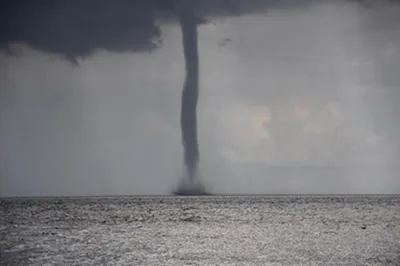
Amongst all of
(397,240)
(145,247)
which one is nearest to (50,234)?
(145,247)

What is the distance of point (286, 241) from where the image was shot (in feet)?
206

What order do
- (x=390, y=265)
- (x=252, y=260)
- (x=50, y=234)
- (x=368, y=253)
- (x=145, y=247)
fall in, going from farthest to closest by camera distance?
(x=50, y=234)
(x=145, y=247)
(x=368, y=253)
(x=252, y=260)
(x=390, y=265)

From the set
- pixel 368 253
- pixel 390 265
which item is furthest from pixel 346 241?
pixel 390 265

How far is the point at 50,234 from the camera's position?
69.7 metres

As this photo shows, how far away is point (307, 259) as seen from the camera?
46.2m

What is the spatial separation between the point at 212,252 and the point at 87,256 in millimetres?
9721

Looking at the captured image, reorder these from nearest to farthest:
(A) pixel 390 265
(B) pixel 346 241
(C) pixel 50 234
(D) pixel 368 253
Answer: (A) pixel 390 265, (D) pixel 368 253, (B) pixel 346 241, (C) pixel 50 234

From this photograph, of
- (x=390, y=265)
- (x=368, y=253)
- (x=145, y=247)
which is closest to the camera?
(x=390, y=265)

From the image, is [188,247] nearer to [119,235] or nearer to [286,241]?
[286,241]

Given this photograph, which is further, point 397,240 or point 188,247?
point 397,240

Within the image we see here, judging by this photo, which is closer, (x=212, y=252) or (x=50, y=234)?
(x=212, y=252)

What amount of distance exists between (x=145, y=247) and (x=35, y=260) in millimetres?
13678

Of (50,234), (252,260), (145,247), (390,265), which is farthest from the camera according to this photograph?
(50,234)

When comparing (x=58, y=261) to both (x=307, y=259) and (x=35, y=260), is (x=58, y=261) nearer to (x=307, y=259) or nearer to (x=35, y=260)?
(x=35, y=260)
